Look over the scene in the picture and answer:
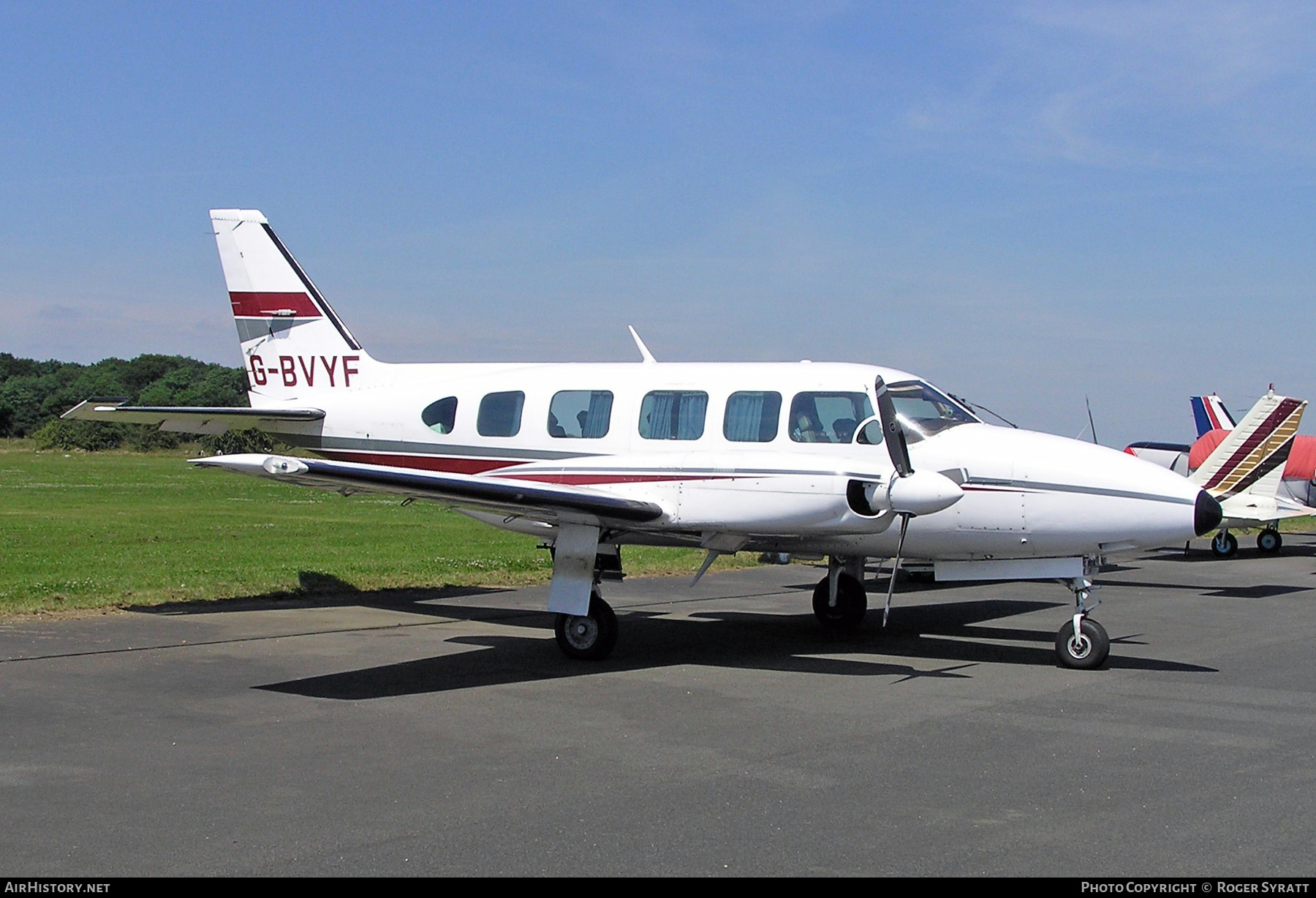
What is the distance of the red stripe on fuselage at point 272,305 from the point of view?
47.7ft

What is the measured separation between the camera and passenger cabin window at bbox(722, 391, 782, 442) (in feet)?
36.2

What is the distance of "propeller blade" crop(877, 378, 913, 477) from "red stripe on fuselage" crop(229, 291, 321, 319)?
289 inches

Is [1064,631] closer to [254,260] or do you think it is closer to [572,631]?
[572,631]

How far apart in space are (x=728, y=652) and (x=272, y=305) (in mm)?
7290

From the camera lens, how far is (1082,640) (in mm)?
10406

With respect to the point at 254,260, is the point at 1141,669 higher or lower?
lower

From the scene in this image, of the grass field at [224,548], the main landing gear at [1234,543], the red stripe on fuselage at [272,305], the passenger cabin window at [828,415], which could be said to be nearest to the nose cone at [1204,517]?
the passenger cabin window at [828,415]

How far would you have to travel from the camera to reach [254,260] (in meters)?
14.6

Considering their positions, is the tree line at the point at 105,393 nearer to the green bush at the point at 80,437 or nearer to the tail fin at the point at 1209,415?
the green bush at the point at 80,437

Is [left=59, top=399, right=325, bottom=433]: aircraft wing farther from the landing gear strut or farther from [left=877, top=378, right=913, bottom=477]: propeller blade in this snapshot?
the landing gear strut

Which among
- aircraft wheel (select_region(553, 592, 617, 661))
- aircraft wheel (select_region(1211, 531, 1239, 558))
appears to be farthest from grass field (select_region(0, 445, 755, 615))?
aircraft wheel (select_region(1211, 531, 1239, 558))

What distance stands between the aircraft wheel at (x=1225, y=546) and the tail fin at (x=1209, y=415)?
8858 mm

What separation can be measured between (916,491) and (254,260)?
29.4ft
